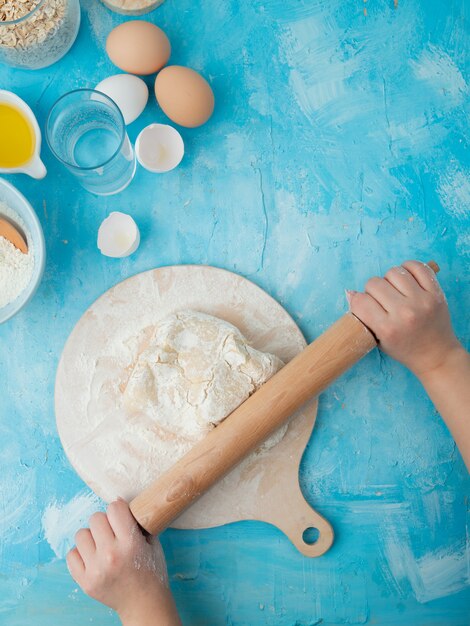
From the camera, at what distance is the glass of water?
3.83 feet

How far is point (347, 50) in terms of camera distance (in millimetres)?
1276

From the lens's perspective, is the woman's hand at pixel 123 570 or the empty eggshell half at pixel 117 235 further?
the empty eggshell half at pixel 117 235

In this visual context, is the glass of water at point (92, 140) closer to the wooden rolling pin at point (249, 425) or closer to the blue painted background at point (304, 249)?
the blue painted background at point (304, 249)

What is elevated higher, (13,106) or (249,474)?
(13,106)

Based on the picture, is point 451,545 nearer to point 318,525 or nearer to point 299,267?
point 318,525

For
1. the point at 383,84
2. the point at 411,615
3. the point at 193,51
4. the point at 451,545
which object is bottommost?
the point at 411,615

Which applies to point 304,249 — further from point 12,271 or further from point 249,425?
point 12,271

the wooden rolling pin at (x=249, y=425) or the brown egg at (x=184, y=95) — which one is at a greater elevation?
the brown egg at (x=184, y=95)

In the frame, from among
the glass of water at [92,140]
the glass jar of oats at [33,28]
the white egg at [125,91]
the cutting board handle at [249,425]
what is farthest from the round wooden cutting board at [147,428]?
the glass jar of oats at [33,28]

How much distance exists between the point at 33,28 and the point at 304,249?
0.73 meters

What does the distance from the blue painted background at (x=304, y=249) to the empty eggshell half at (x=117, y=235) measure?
33 mm

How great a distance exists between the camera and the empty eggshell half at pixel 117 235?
122 cm

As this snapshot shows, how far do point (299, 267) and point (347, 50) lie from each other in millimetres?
507

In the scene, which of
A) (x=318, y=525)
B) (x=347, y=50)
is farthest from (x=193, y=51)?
(x=318, y=525)
